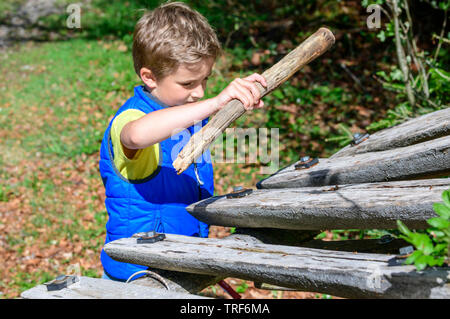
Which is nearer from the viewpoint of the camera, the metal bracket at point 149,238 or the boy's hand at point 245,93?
the boy's hand at point 245,93

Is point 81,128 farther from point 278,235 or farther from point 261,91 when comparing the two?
point 261,91

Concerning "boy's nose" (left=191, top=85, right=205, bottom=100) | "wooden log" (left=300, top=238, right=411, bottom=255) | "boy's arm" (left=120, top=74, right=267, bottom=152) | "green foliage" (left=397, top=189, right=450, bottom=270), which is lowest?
"wooden log" (left=300, top=238, right=411, bottom=255)

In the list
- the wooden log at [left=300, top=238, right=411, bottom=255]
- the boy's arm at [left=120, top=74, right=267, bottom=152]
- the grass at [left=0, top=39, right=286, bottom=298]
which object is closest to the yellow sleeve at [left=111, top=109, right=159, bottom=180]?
the boy's arm at [left=120, top=74, right=267, bottom=152]

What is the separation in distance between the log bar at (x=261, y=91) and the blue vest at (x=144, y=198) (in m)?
0.93

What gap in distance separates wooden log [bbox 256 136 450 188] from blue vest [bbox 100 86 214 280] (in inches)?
20.2

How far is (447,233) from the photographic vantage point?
3.92 ft

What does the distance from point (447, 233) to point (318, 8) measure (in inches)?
365

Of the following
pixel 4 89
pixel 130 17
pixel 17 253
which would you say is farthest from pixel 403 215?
pixel 130 17

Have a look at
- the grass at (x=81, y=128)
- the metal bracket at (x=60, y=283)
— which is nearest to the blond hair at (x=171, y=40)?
the metal bracket at (x=60, y=283)

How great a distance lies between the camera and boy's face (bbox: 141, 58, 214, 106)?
256 centimetres

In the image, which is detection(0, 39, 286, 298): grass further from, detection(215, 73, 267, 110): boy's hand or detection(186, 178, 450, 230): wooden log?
detection(215, 73, 267, 110): boy's hand

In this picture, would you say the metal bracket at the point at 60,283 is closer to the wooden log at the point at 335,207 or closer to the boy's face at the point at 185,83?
the wooden log at the point at 335,207

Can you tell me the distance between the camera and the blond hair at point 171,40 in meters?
2.55
